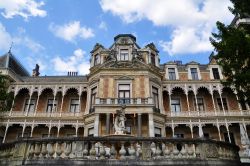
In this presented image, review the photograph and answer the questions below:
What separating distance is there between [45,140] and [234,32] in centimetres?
932

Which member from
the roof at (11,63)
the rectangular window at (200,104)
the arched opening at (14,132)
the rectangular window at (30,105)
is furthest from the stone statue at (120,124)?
the roof at (11,63)

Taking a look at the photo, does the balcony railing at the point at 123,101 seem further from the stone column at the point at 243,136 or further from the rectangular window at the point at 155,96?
the stone column at the point at 243,136

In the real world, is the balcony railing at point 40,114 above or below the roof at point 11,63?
below

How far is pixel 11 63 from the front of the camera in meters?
29.6

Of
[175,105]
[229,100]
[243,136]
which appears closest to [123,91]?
[175,105]

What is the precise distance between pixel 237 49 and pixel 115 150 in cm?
761

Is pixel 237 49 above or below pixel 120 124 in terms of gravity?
above

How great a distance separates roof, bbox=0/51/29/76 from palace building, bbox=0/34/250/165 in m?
0.15

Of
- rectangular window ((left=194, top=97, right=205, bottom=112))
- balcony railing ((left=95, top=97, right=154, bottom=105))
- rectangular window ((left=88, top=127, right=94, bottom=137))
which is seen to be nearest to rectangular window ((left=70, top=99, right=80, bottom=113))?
rectangular window ((left=88, top=127, right=94, bottom=137))

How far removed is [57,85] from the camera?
88.2 feet

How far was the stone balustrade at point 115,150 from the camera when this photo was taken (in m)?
6.17

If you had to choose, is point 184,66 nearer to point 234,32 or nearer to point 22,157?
point 234,32

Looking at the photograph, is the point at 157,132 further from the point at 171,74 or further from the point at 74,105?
the point at 74,105

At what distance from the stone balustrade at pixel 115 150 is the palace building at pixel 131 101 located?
47.3 feet
